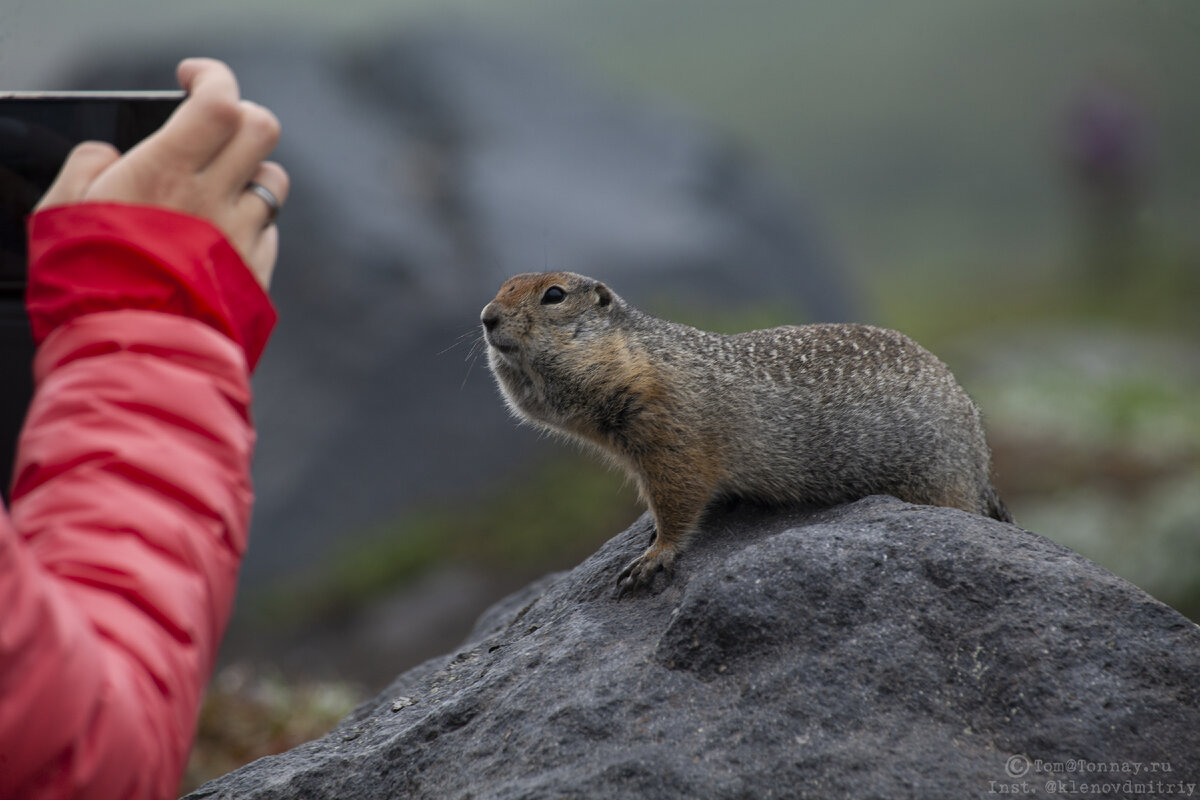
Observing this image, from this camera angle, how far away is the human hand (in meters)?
1.71

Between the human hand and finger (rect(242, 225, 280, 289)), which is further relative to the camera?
finger (rect(242, 225, 280, 289))

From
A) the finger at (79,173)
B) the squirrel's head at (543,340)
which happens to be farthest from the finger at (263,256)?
the squirrel's head at (543,340)

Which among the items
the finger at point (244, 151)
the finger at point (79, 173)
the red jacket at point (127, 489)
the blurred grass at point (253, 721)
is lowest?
the blurred grass at point (253, 721)

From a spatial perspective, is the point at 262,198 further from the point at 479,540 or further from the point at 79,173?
the point at 479,540

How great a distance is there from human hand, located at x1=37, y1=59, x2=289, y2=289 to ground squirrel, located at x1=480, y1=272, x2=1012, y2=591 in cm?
169

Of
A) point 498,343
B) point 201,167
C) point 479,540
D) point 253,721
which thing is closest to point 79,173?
point 201,167

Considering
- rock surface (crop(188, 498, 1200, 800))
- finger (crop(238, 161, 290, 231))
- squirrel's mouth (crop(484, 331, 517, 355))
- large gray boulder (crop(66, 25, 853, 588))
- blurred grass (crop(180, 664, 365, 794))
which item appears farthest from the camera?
large gray boulder (crop(66, 25, 853, 588))

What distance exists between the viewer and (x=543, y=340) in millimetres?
3574

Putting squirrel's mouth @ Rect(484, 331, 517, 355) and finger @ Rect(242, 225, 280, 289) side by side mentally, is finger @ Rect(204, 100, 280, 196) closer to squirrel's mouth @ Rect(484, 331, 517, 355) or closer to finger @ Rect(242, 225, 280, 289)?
finger @ Rect(242, 225, 280, 289)

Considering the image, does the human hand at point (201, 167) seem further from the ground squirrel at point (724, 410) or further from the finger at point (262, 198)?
the ground squirrel at point (724, 410)

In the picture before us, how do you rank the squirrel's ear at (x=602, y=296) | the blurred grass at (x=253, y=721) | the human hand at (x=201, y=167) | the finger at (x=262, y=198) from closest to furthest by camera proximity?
the human hand at (x=201, y=167) → the finger at (x=262, y=198) → the squirrel's ear at (x=602, y=296) → the blurred grass at (x=253, y=721)

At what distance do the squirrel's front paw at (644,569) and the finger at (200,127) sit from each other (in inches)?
71.9

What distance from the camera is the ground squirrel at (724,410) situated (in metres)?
3.56
